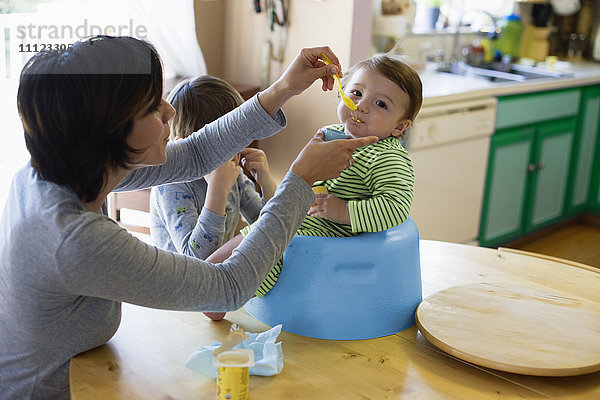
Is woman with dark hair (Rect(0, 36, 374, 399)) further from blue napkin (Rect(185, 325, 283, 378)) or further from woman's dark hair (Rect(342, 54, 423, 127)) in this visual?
woman's dark hair (Rect(342, 54, 423, 127))

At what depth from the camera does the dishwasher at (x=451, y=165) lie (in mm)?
2916

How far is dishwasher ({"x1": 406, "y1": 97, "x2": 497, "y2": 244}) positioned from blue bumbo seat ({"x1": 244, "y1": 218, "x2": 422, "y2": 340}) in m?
1.60

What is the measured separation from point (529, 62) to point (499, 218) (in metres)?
1.17

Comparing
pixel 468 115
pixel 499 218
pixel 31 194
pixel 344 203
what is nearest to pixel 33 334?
pixel 31 194

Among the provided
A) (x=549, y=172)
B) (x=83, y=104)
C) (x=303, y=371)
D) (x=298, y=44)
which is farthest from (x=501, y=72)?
(x=83, y=104)

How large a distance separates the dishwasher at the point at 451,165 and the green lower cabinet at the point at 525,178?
106mm

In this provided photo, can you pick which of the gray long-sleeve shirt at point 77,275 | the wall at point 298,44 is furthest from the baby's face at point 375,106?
the wall at point 298,44

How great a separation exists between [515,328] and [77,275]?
76cm

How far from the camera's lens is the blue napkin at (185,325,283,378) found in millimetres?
1078

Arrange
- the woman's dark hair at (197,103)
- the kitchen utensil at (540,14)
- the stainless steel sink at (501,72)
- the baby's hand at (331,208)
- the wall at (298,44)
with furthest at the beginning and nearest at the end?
the kitchen utensil at (540,14) < the stainless steel sink at (501,72) < the wall at (298,44) < the woman's dark hair at (197,103) < the baby's hand at (331,208)

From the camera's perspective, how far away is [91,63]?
979 mm

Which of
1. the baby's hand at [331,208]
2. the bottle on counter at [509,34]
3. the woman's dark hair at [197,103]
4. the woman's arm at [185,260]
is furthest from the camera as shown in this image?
the bottle on counter at [509,34]

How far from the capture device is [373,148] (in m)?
1.44

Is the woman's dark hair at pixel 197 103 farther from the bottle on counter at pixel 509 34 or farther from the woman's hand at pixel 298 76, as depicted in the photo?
the bottle on counter at pixel 509 34
